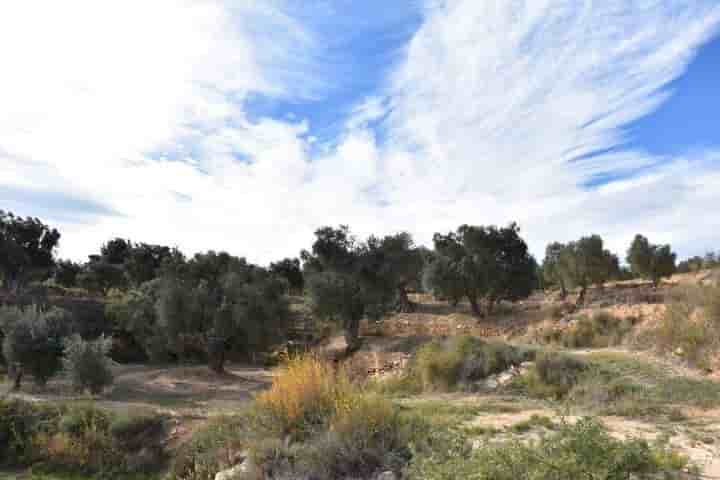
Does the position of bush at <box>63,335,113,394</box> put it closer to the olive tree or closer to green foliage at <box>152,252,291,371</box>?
green foliage at <box>152,252,291,371</box>

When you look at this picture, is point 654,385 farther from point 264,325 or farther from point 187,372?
point 187,372

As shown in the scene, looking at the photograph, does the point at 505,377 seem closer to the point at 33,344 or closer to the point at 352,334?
the point at 33,344

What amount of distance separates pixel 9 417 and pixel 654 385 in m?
12.6

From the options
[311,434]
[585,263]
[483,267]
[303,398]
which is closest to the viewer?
[311,434]

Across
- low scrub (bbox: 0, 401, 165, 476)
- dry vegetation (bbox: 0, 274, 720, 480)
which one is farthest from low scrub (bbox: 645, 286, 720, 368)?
low scrub (bbox: 0, 401, 165, 476)

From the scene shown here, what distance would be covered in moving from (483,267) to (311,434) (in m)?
25.9

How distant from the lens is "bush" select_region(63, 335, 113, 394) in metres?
14.6

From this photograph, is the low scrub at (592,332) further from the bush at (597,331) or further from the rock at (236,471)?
the rock at (236,471)

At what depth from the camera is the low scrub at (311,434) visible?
5809mm

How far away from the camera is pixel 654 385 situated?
32.8ft

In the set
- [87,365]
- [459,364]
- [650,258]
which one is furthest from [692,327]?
[650,258]

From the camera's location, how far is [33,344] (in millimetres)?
15898

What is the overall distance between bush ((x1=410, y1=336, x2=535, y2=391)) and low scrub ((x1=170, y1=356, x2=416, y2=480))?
6.44m

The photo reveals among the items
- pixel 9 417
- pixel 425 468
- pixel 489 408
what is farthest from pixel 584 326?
pixel 9 417
